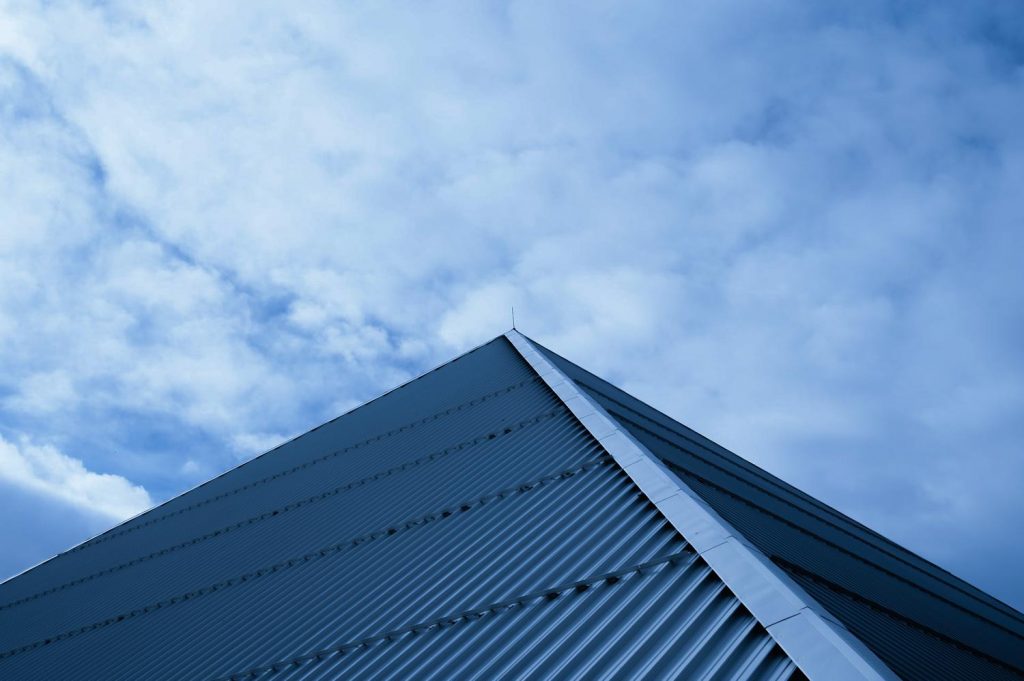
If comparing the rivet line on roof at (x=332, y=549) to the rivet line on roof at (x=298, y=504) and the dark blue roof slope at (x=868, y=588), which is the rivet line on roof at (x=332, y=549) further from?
the rivet line on roof at (x=298, y=504)

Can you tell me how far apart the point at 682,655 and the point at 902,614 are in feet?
11.4

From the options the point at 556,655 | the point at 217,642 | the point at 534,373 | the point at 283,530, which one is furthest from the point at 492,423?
the point at 556,655

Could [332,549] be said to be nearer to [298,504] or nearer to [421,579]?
[421,579]

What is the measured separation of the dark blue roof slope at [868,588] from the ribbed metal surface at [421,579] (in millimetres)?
966

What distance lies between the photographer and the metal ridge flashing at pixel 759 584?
2645 millimetres

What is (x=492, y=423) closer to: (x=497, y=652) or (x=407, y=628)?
(x=407, y=628)

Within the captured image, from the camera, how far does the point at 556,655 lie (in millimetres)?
3418

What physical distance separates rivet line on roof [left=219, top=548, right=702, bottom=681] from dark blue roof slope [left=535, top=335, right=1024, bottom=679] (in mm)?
805

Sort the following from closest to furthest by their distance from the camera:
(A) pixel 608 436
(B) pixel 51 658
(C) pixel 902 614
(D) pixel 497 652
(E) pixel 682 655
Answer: (E) pixel 682 655
(D) pixel 497 652
(C) pixel 902 614
(A) pixel 608 436
(B) pixel 51 658

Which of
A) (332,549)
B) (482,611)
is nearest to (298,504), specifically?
(332,549)

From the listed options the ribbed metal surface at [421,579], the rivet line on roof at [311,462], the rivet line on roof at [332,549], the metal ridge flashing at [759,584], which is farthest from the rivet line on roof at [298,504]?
the metal ridge flashing at [759,584]

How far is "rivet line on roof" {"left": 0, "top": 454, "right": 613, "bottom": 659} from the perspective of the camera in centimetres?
577

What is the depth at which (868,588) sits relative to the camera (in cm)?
588

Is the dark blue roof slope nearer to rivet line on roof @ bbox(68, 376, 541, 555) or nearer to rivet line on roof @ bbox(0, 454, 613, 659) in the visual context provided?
rivet line on roof @ bbox(0, 454, 613, 659)
